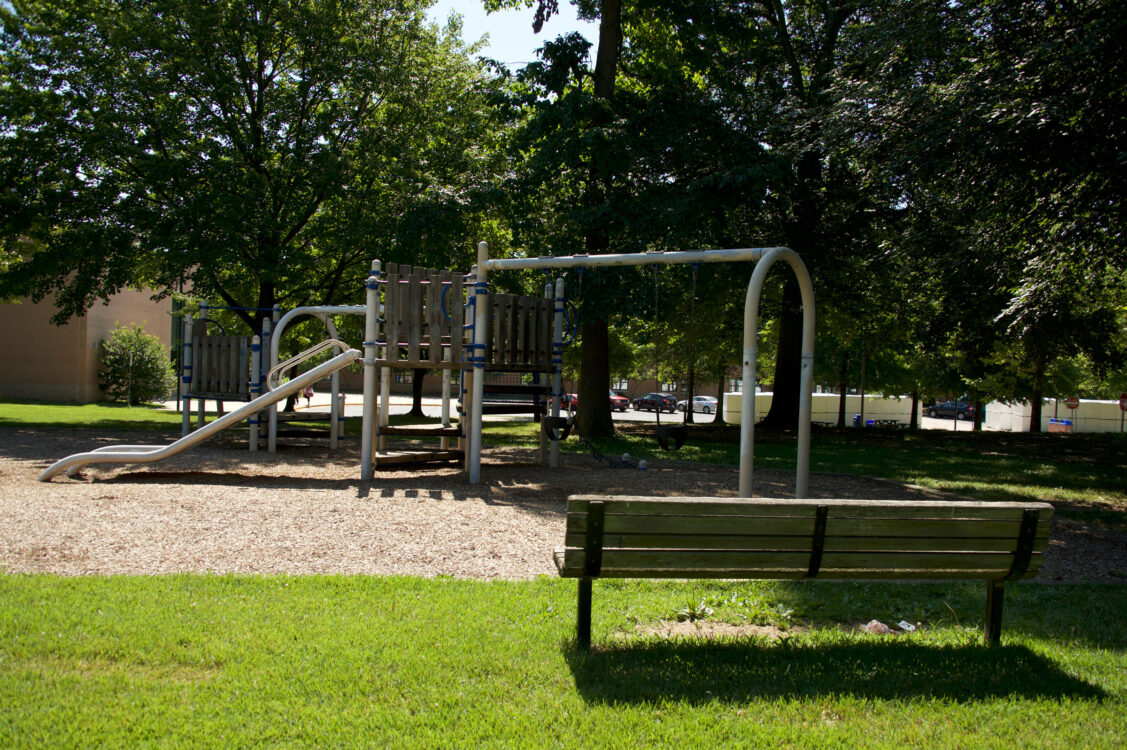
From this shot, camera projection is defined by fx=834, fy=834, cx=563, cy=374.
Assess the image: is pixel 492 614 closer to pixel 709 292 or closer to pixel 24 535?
pixel 24 535

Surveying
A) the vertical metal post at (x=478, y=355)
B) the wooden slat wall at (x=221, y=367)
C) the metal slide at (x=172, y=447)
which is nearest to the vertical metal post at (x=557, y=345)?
the vertical metal post at (x=478, y=355)

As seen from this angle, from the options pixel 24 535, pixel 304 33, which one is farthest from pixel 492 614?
pixel 304 33

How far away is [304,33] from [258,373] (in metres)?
10.7

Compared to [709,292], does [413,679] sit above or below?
below

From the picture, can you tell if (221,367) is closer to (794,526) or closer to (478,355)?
(478,355)

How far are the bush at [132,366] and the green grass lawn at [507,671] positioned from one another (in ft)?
107

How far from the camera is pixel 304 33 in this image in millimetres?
21094

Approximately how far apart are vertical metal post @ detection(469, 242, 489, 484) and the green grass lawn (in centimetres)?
553

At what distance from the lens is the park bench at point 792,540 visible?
13.4 feet

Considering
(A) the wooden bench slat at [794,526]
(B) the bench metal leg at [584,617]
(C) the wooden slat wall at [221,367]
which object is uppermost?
(C) the wooden slat wall at [221,367]

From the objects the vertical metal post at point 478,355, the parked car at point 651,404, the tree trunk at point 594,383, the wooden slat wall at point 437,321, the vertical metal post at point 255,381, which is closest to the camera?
the vertical metal post at point 478,355

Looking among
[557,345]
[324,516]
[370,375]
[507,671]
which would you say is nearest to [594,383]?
[557,345]

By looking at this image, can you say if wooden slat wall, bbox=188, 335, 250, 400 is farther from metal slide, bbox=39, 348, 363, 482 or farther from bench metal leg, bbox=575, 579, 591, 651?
bench metal leg, bbox=575, 579, 591, 651

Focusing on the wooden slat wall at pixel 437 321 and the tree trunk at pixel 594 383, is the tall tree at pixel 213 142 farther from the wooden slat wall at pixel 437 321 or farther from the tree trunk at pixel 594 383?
the wooden slat wall at pixel 437 321
